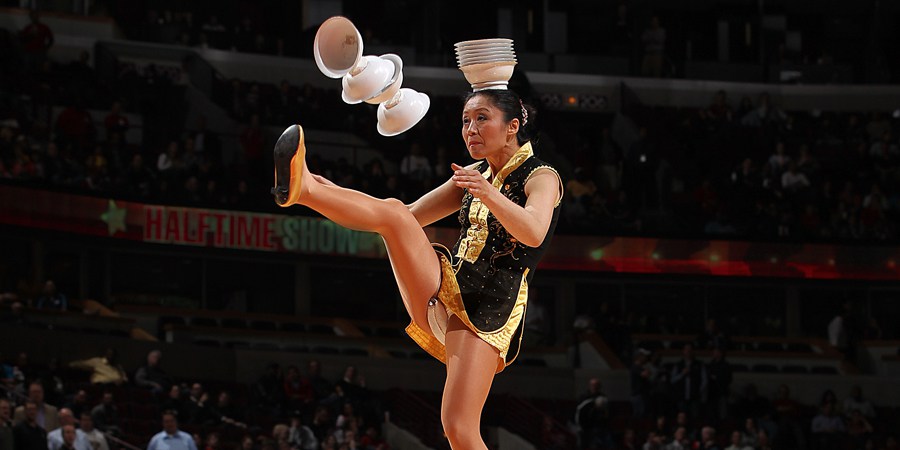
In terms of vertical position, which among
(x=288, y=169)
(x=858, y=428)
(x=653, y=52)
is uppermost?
(x=653, y=52)

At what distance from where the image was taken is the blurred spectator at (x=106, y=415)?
12.8 metres

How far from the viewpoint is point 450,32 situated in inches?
1024

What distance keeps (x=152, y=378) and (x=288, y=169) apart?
9728 millimetres

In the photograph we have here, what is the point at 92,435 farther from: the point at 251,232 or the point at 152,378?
the point at 251,232

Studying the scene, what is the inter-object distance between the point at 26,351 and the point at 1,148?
98.6 inches

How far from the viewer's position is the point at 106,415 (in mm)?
13016

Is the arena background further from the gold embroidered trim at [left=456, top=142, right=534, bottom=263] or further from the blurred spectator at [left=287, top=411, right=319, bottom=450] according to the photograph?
the gold embroidered trim at [left=456, top=142, right=534, bottom=263]

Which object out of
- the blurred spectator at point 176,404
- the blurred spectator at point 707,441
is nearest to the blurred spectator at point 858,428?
the blurred spectator at point 707,441

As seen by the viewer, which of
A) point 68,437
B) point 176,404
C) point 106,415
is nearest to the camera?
point 68,437

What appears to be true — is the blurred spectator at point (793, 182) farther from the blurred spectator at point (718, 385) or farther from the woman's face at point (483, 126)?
the woman's face at point (483, 126)

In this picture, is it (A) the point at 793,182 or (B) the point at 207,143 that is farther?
(A) the point at 793,182

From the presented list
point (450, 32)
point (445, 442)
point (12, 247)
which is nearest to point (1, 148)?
point (12, 247)

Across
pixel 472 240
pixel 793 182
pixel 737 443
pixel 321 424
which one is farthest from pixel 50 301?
pixel 472 240

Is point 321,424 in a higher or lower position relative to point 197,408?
lower
